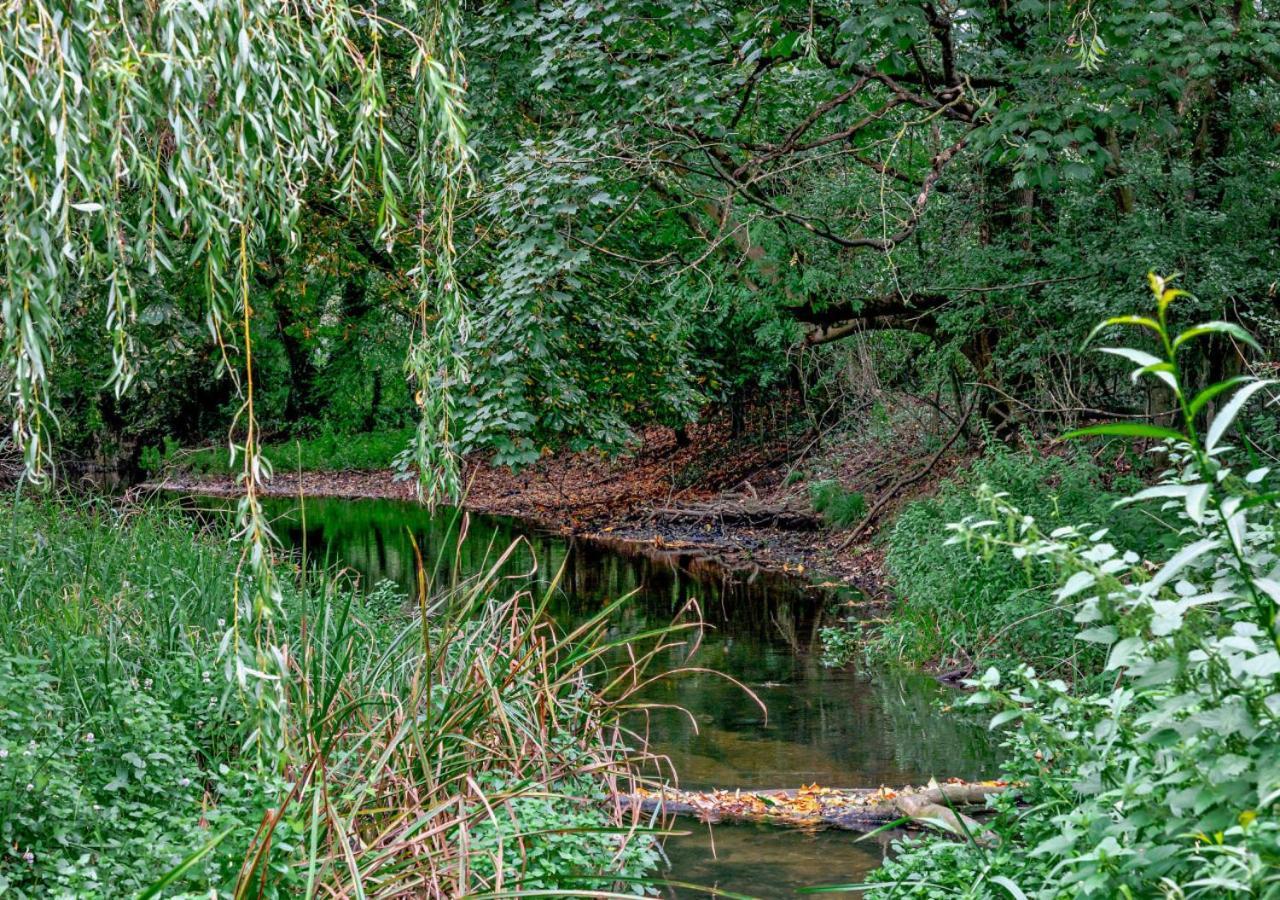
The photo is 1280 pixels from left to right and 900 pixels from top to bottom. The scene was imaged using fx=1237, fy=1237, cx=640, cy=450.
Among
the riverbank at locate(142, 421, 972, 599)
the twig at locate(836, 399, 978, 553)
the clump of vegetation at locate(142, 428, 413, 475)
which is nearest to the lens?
the twig at locate(836, 399, 978, 553)

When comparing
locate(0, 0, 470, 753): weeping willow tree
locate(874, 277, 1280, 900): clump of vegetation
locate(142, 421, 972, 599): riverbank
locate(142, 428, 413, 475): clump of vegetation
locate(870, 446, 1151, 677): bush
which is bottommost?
locate(142, 428, 413, 475): clump of vegetation

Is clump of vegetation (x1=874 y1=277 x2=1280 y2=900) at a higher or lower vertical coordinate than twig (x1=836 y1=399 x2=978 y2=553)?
higher

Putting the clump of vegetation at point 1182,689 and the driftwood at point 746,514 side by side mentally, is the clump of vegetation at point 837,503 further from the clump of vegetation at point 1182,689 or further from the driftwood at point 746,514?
the clump of vegetation at point 1182,689

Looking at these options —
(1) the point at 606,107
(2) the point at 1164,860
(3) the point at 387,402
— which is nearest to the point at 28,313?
(2) the point at 1164,860

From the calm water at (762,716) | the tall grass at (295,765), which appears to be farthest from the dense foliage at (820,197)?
the tall grass at (295,765)

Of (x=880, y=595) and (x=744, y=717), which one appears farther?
(x=880, y=595)

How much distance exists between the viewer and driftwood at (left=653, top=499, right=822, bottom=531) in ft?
44.9

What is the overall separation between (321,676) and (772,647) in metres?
5.22

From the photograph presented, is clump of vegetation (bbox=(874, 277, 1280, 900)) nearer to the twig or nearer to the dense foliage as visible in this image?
the dense foliage

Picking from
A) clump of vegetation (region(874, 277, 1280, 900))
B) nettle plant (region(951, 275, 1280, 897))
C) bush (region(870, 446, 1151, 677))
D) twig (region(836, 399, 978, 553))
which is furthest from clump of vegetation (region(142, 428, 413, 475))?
nettle plant (region(951, 275, 1280, 897))

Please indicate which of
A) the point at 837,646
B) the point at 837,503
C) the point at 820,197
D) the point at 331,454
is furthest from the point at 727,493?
the point at 331,454

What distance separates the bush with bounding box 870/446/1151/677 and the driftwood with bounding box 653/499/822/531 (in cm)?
433

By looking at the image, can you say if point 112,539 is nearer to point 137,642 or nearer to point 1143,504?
point 137,642

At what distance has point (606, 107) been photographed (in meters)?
8.26
